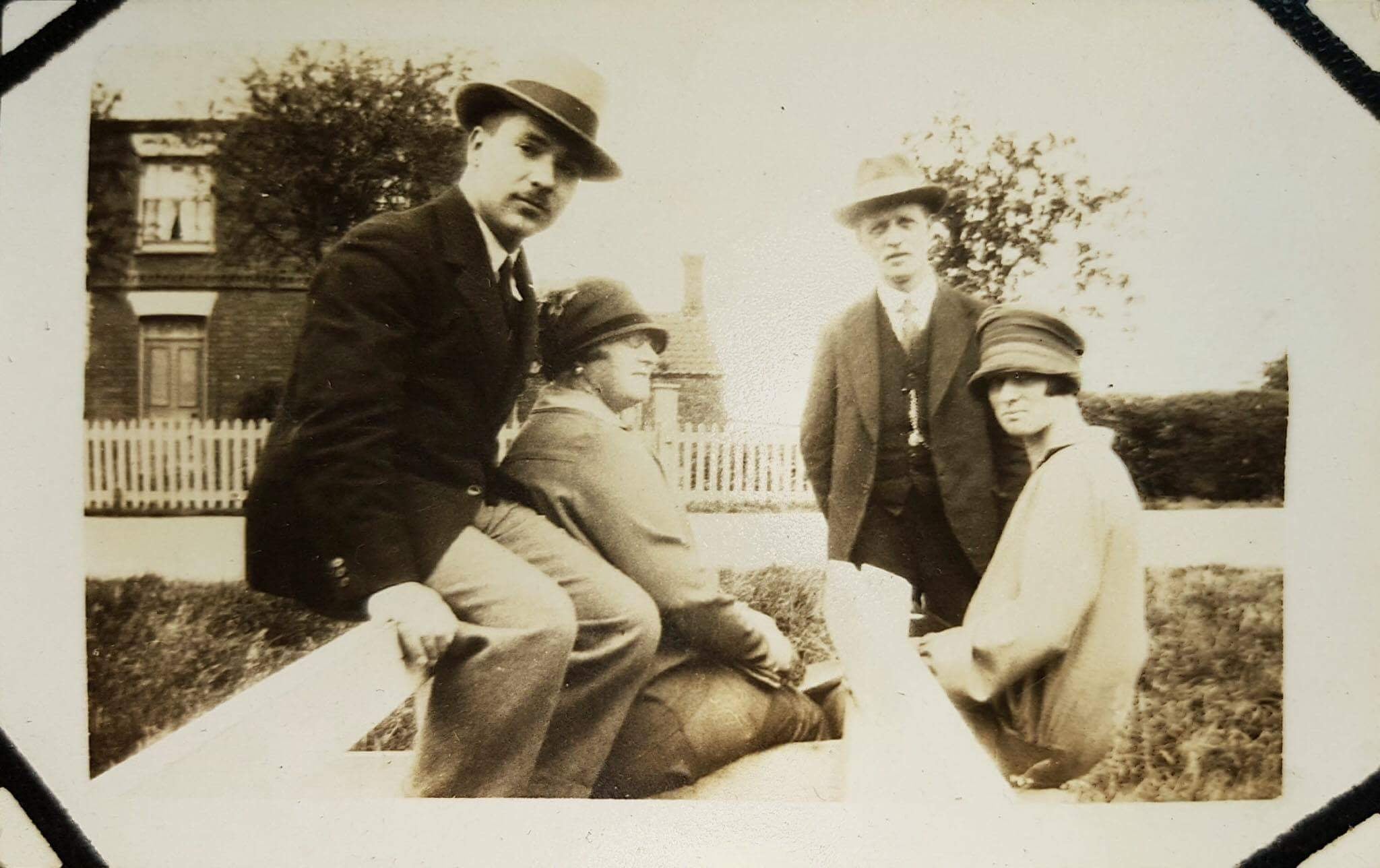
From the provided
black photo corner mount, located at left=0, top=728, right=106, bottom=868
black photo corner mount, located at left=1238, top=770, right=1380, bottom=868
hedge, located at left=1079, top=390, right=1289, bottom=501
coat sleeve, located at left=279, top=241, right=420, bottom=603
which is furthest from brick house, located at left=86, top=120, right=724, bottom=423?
black photo corner mount, located at left=1238, top=770, right=1380, bottom=868

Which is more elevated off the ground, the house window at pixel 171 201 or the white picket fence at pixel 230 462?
the house window at pixel 171 201

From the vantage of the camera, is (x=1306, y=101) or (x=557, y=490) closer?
(x=557, y=490)

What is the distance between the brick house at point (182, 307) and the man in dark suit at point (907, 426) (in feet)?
1.08

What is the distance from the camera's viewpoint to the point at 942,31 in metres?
2.36

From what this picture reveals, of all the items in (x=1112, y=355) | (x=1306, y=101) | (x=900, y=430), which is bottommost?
(x=900, y=430)

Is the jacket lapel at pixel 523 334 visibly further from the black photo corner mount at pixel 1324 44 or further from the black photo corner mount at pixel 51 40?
the black photo corner mount at pixel 1324 44

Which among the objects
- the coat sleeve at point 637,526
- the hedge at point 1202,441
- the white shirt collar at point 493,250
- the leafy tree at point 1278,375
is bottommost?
the coat sleeve at point 637,526

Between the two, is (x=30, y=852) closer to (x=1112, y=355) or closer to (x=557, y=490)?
(x=557, y=490)

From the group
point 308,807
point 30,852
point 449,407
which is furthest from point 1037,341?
point 30,852

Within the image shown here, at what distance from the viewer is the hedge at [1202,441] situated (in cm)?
234

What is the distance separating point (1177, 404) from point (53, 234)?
9.41 feet

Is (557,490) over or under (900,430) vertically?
under

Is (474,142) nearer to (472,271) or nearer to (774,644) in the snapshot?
(472,271)

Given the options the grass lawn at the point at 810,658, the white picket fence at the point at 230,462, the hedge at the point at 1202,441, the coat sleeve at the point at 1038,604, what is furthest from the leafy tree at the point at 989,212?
the grass lawn at the point at 810,658
